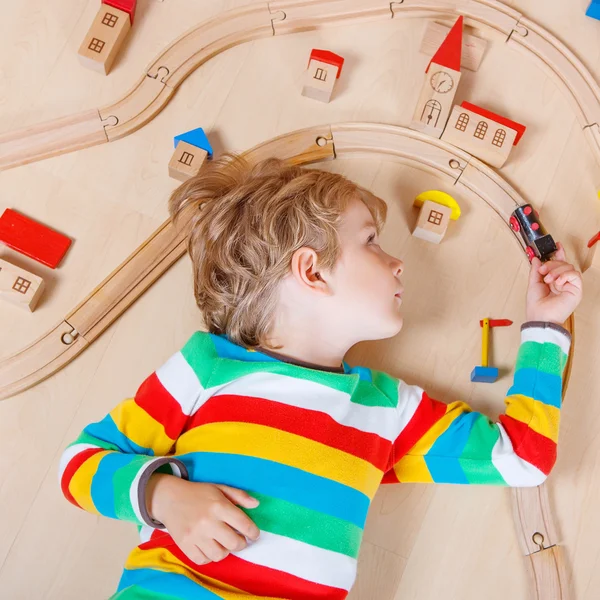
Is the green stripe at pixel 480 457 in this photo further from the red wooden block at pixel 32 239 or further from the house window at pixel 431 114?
the red wooden block at pixel 32 239

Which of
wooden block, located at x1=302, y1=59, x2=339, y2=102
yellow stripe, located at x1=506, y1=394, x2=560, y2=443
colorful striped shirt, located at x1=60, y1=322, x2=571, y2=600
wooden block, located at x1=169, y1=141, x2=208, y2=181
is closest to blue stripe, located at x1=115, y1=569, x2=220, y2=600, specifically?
colorful striped shirt, located at x1=60, y1=322, x2=571, y2=600

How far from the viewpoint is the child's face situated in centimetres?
91

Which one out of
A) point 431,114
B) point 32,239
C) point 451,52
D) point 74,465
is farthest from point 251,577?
point 451,52

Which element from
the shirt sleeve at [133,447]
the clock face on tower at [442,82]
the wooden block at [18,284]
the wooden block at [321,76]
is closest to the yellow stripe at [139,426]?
the shirt sleeve at [133,447]

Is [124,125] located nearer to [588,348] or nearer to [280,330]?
[280,330]

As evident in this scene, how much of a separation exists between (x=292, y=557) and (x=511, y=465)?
0.32 meters

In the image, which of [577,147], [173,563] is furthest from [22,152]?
[577,147]

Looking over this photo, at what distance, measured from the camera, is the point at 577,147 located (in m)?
1.16

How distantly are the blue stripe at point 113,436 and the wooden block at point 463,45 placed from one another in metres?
0.79

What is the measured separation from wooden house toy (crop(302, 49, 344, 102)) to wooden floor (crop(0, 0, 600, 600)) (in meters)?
0.04

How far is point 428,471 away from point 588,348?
33 cm

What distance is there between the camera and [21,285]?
3.35 feet

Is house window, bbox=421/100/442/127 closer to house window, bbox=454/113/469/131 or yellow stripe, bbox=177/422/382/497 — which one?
house window, bbox=454/113/469/131

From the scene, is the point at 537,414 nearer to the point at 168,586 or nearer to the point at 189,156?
the point at 168,586
